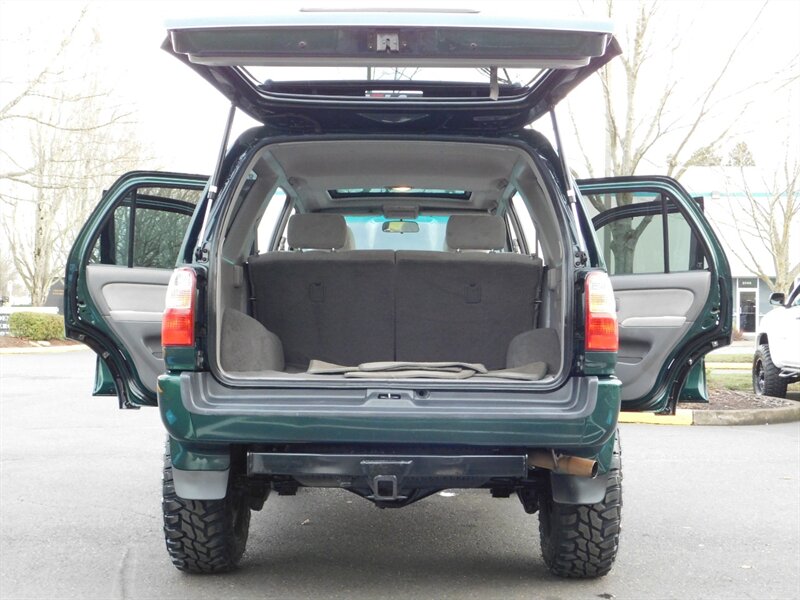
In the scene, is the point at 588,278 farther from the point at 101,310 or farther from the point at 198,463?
the point at 101,310

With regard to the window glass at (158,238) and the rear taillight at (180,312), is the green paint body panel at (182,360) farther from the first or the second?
the window glass at (158,238)

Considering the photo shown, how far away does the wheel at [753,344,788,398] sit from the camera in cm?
1103

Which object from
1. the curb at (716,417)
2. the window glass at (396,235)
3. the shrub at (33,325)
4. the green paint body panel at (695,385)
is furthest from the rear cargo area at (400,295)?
the shrub at (33,325)

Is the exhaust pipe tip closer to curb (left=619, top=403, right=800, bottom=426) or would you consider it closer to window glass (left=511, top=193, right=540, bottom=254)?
window glass (left=511, top=193, right=540, bottom=254)

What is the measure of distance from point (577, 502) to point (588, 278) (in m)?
0.86

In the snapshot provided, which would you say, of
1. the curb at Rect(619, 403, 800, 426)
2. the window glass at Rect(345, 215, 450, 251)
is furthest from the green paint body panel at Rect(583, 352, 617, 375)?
the curb at Rect(619, 403, 800, 426)

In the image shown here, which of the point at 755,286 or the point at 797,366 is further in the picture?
the point at 755,286

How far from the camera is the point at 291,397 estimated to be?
11.0ft

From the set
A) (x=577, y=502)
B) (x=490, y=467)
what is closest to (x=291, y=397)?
(x=490, y=467)

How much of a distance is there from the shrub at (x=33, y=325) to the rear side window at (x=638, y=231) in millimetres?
15341

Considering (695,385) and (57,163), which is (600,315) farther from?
(57,163)

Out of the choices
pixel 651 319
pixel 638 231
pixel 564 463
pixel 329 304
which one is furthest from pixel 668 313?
pixel 638 231

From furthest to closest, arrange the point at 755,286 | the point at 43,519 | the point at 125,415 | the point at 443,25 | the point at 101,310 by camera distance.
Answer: the point at 755,286
the point at 125,415
the point at 43,519
the point at 101,310
the point at 443,25

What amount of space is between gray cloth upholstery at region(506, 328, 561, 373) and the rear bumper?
728mm
